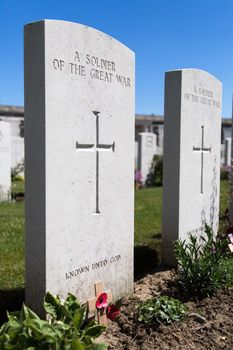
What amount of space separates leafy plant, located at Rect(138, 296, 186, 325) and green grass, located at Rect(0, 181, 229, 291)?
1.27m

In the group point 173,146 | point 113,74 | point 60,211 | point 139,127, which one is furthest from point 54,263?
point 139,127

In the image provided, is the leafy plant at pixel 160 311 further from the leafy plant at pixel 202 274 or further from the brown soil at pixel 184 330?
the leafy plant at pixel 202 274

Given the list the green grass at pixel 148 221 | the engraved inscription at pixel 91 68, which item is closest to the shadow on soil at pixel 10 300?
the engraved inscription at pixel 91 68

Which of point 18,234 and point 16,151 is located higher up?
point 16,151

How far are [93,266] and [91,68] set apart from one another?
1.43 m

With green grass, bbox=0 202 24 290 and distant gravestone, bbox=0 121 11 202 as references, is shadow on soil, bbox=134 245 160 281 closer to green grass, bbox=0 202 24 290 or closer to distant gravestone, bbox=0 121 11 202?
green grass, bbox=0 202 24 290

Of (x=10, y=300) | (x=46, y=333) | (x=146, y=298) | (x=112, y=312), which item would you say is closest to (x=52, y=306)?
(x=46, y=333)

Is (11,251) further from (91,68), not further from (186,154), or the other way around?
(91,68)

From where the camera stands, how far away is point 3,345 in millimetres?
1959

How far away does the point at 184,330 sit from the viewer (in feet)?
9.75

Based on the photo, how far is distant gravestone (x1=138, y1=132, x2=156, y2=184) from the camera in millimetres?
15773

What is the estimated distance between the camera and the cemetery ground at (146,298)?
2850 mm

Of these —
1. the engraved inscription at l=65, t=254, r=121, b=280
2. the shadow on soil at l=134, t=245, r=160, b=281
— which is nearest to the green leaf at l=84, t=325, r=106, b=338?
the engraved inscription at l=65, t=254, r=121, b=280

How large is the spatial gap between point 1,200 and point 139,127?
22778 mm
